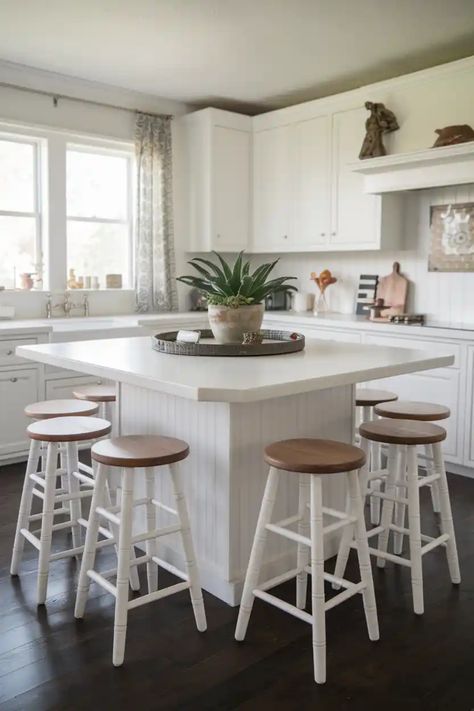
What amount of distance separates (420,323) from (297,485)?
229cm

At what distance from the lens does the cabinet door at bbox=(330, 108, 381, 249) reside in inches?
195

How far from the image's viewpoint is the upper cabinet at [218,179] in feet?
18.4

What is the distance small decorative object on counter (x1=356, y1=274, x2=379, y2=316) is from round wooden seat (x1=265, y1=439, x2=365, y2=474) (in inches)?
126

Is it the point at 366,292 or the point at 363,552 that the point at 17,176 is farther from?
the point at 363,552

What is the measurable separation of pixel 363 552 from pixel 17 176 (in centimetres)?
399

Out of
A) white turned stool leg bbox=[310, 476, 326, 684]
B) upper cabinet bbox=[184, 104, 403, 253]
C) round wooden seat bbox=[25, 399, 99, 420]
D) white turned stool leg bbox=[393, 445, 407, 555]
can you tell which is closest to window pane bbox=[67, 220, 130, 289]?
upper cabinet bbox=[184, 104, 403, 253]

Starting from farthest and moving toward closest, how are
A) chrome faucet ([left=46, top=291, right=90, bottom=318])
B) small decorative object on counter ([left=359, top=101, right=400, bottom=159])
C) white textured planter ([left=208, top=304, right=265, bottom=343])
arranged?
chrome faucet ([left=46, top=291, right=90, bottom=318]), small decorative object on counter ([left=359, top=101, right=400, bottom=159]), white textured planter ([left=208, top=304, right=265, bottom=343])

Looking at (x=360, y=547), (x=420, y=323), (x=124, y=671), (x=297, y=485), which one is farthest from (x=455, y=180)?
(x=124, y=671)

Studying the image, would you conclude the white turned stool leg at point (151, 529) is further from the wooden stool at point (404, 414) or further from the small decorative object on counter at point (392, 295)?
the small decorative object on counter at point (392, 295)

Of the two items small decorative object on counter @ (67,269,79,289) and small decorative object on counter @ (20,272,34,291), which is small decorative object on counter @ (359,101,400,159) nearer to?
small decorative object on counter @ (67,269,79,289)

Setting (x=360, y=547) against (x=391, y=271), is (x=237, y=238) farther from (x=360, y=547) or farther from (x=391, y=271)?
(x=360, y=547)

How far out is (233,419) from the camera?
7.99 ft

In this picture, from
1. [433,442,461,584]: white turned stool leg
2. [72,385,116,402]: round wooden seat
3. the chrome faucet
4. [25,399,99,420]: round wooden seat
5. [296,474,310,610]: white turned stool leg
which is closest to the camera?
[296,474,310,610]: white turned stool leg

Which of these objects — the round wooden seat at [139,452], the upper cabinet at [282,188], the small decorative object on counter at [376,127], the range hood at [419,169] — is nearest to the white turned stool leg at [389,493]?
the round wooden seat at [139,452]
